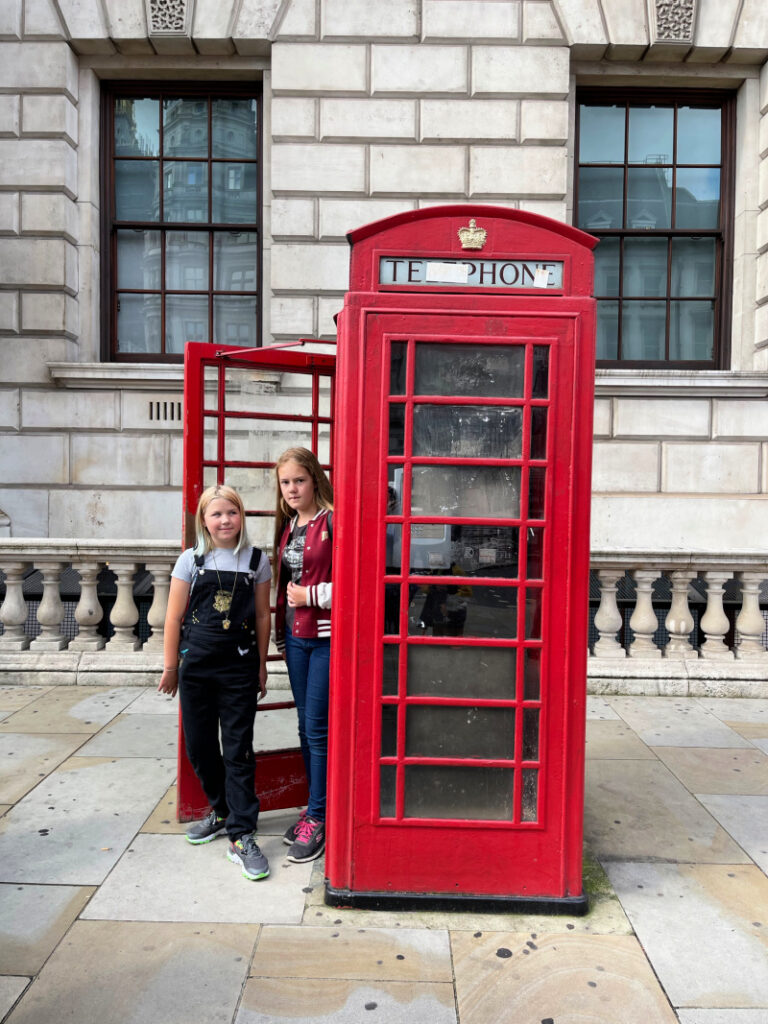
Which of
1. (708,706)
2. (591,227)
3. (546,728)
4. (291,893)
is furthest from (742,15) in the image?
(291,893)

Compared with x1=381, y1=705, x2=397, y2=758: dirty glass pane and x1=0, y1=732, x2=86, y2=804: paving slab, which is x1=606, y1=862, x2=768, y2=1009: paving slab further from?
x1=0, y1=732, x2=86, y2=804: paving slab

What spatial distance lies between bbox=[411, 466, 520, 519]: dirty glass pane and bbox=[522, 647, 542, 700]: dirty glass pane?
0.53 metres

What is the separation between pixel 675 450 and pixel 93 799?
24.1ft

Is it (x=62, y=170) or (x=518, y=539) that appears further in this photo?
(x=62, y=170)

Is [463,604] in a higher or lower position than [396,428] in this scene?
lower

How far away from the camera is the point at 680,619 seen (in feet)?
19.9

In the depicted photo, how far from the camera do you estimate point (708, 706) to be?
226 inches

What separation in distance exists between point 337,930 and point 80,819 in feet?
5.10

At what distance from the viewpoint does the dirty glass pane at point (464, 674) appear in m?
3.02

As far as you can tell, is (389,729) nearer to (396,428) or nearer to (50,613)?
(396,428)

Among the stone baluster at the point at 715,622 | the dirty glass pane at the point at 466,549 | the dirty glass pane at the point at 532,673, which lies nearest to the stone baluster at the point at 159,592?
the dirty glass pane at the point at 466,549

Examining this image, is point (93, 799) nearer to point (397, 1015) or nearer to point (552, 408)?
point (397, 1015)

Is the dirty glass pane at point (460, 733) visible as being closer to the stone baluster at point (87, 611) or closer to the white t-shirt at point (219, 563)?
the white t-shirt at point (219, 563)

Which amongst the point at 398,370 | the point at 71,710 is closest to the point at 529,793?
the point at 398,370
